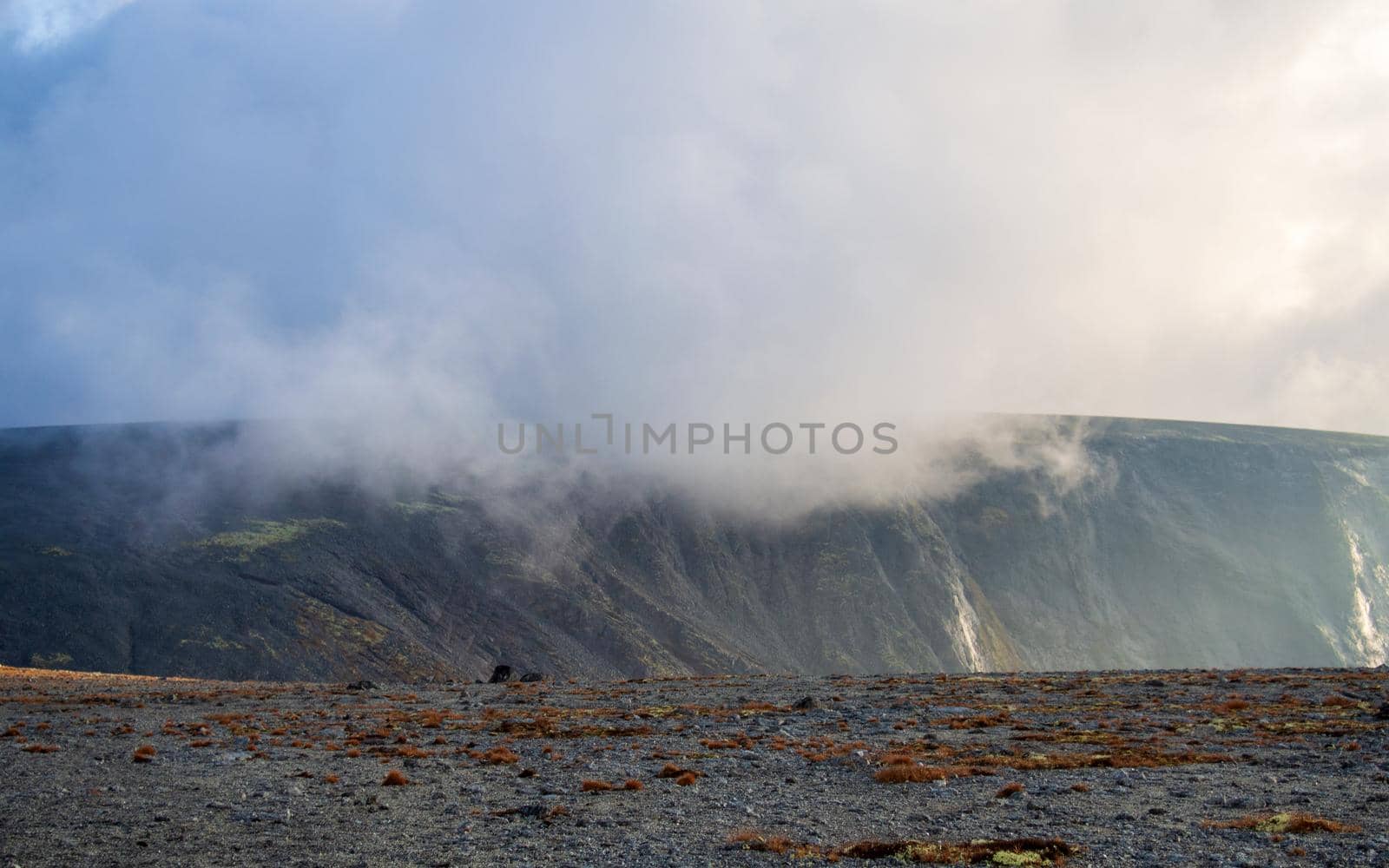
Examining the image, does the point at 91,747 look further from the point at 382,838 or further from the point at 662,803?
the point at 662,803

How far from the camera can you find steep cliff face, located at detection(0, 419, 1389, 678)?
378ft

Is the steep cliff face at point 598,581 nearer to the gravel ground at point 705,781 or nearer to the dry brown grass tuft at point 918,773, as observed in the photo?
the gravel ground at point 705,781

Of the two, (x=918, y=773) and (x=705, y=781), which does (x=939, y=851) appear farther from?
(x=705, y=781)

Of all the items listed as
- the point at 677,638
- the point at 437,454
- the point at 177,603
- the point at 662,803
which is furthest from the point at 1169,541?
the point at 662,803

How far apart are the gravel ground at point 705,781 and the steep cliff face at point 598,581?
62836mm

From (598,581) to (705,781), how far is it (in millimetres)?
120633

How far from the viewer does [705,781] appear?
2992 centimetres

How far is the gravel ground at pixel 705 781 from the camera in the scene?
68.6ft

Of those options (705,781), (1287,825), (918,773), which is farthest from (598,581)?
(1287,825)

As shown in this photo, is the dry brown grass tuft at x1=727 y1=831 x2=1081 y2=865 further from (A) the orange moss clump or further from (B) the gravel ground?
(A) the orange moss clump

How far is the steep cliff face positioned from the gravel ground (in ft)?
206

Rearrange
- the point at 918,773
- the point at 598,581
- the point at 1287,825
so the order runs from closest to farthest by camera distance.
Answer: the point at 1287,825
the point at 918,773
the point at 598,581

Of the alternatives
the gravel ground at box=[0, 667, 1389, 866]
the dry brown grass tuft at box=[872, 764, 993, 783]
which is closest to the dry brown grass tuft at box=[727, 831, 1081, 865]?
the gravel ground at box=[0, 667, 1389, 866]

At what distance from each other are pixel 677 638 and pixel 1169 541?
113 m
